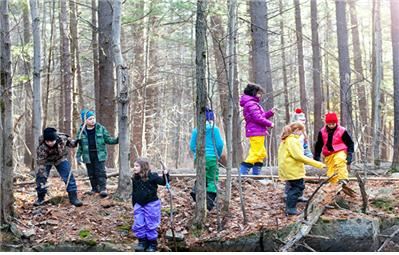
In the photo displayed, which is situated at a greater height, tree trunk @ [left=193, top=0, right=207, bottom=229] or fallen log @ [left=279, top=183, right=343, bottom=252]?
tree trunk @ [left=193, top=0, right=207, bottom=229]

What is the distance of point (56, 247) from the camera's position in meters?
6.77

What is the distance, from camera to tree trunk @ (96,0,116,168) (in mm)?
10906

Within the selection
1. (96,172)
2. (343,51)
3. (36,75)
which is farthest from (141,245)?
(343,51)

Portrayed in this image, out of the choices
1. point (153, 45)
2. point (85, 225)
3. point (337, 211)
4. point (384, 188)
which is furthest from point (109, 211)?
point (153, 45)

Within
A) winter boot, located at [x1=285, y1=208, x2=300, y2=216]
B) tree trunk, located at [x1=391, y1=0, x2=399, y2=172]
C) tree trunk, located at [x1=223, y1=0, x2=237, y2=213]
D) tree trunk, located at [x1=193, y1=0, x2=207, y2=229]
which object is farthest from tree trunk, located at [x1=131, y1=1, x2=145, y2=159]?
winter boot, located at [x1=285, y1=208, x2=300, y2=216]

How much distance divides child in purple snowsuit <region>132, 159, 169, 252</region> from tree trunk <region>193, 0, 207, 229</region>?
63 cm

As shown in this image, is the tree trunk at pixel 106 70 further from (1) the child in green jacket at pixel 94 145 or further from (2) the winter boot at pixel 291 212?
(2) the winter boot at pixel 291 212

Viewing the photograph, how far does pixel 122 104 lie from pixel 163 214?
1916mm

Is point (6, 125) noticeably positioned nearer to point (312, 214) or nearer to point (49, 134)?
point (49, 134)

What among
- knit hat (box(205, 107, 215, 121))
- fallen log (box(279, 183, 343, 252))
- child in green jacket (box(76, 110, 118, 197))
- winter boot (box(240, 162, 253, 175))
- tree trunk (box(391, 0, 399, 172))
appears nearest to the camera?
fallen log (box(279, 183, 343, 252))

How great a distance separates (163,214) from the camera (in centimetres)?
768

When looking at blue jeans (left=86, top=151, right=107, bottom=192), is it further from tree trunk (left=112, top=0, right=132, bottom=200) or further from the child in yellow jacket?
the child in yellow jacket

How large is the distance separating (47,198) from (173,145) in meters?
26.8

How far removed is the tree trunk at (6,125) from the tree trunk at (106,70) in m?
3.70
